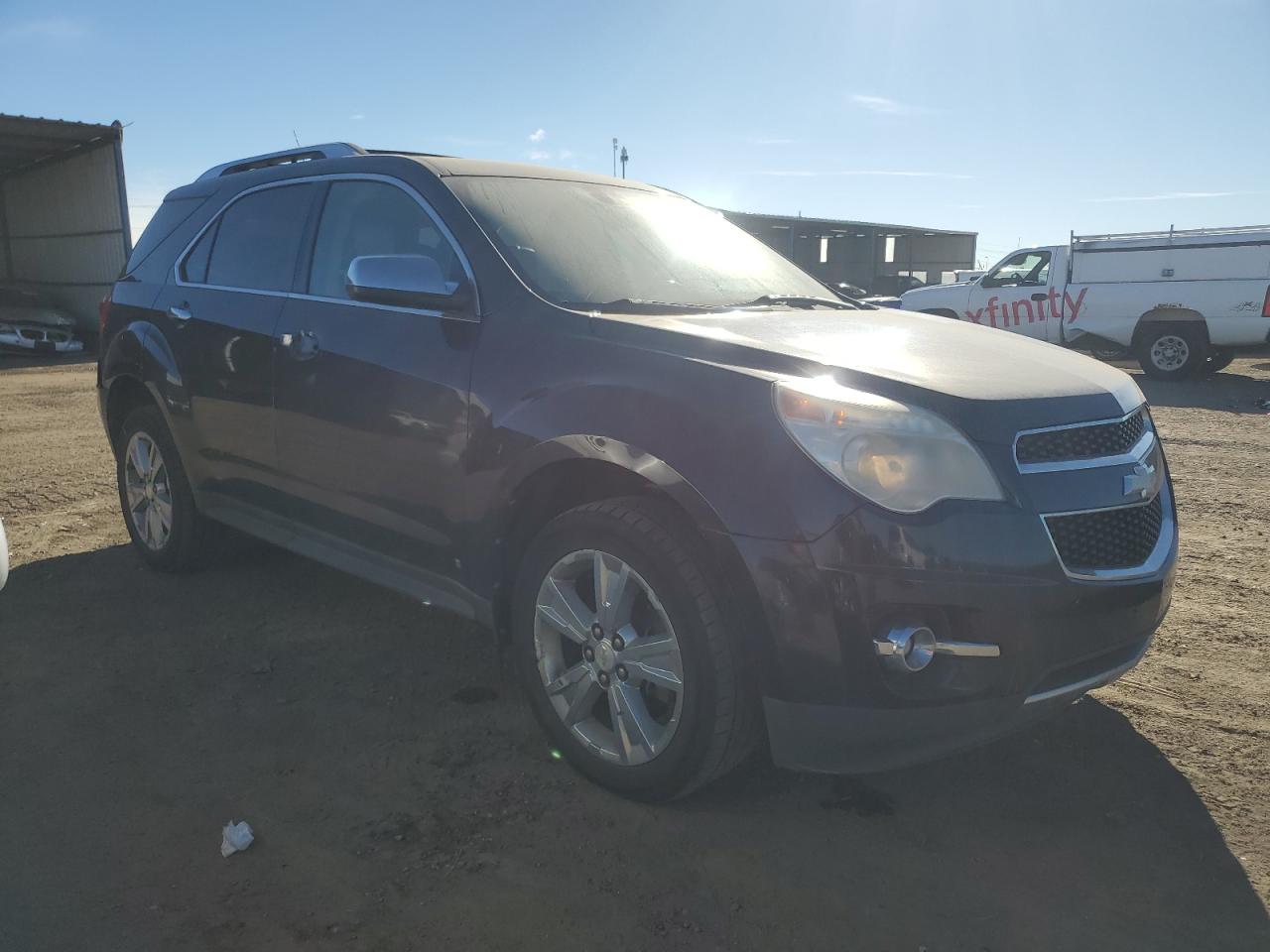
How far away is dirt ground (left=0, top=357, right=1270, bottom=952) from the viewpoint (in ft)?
7.26

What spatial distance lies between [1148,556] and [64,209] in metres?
26.0

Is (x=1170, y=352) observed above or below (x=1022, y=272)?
below

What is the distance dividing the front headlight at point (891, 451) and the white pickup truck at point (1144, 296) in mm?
13077

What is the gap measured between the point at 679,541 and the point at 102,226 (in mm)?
23315

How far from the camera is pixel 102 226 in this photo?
70.8 feet

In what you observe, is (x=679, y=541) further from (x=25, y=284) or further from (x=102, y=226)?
(x=25, y=284)

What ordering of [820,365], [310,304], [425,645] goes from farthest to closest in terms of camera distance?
[425,645], [310,304], [820,365]

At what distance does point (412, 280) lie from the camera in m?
2.93

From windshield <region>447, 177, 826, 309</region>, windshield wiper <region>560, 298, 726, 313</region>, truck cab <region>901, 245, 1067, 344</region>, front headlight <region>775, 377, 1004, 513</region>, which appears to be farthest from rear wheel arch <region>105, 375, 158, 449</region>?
truck cab <region>901, 245, 1067, 344</region>

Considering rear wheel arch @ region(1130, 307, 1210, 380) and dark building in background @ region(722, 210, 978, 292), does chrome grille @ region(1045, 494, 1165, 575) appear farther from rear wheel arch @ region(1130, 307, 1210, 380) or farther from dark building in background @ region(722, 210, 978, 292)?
dark building in background @ region(722, 210, 978, 292)

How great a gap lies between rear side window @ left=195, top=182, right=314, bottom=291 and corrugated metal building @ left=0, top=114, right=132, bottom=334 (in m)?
18.7

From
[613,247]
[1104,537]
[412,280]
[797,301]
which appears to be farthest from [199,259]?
[1104,537]

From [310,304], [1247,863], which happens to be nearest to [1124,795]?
[1247,863]

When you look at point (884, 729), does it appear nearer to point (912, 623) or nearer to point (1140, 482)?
point (912, 623)
